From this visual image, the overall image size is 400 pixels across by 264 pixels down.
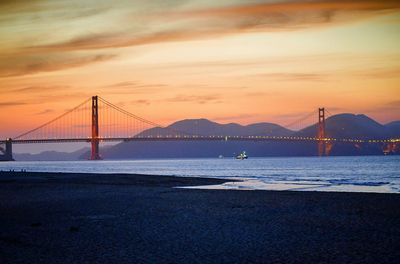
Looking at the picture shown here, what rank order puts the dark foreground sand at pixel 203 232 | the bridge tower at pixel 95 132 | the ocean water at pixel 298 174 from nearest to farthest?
1. the dark foreground sand at pixel 203 232
2. the ocean water at pixel 298 174
3. the bridge tower at pixel 95 132

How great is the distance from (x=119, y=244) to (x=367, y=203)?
933 cm

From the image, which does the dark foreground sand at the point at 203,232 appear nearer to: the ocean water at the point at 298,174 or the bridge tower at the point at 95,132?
the ocean water at the point at 298,174

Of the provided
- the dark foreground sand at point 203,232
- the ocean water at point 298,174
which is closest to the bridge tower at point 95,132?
the ocean water at point 298,174

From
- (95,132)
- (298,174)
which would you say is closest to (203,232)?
(298,174)

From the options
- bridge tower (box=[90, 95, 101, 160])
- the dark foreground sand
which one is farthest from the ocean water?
bridge tower (box=[90, 95, 101, 160])

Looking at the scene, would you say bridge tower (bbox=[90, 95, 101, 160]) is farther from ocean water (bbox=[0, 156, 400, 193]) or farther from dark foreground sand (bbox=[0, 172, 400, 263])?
dark foreground sand (bbox=[0, 172, 400, 263])

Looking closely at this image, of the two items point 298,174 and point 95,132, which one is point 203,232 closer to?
point 298,174

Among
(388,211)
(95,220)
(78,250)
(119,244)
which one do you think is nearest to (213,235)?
(119,244)

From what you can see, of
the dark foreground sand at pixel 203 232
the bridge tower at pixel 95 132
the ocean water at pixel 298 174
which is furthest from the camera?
the bridge tower at pixel 95 132

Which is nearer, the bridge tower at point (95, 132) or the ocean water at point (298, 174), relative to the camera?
the ocean water at point (298, 174)

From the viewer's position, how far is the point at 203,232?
34.3 ft

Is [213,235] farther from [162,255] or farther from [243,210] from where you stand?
[243,210]

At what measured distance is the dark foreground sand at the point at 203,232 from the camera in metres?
8.09

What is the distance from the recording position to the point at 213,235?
1005 centimetres
